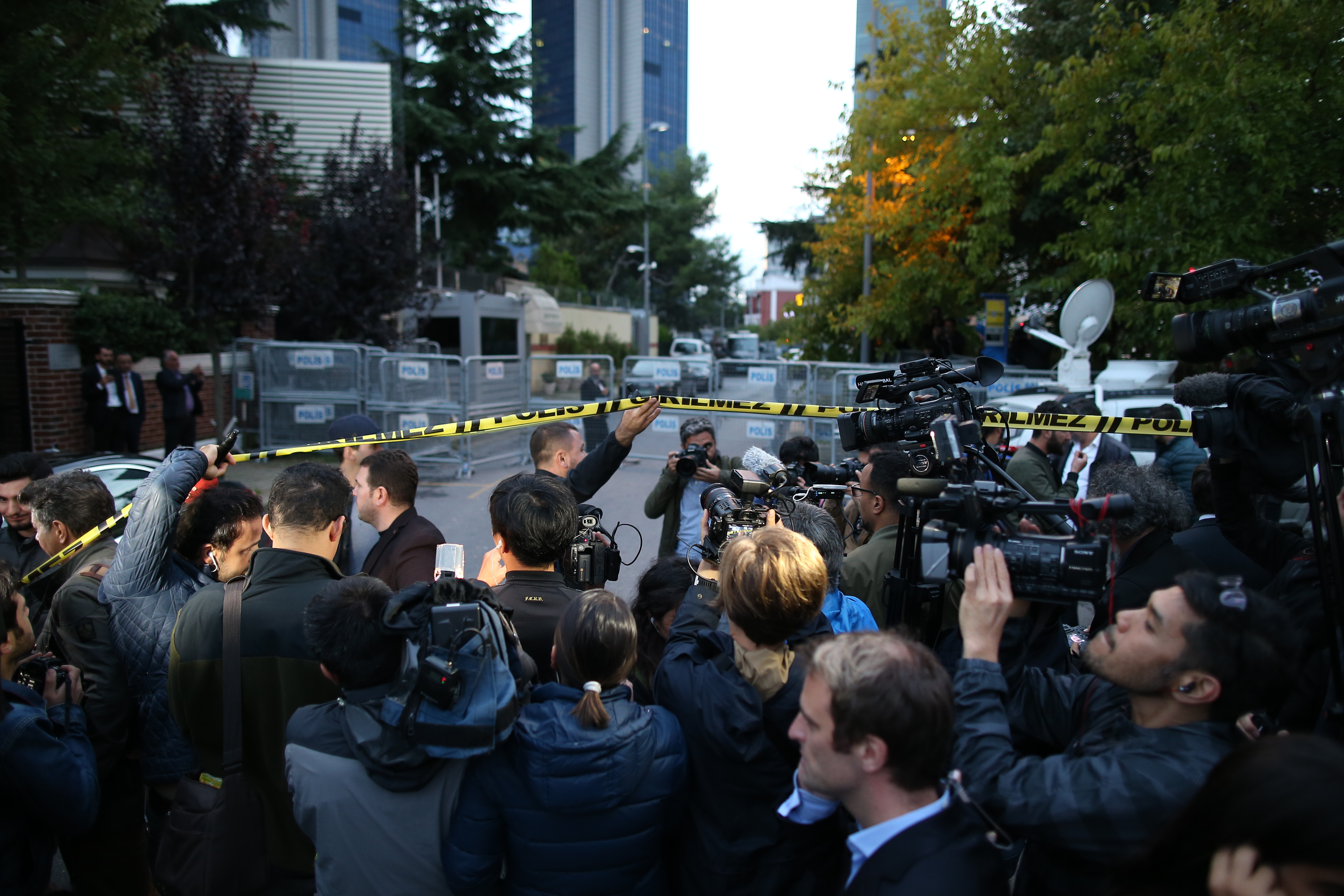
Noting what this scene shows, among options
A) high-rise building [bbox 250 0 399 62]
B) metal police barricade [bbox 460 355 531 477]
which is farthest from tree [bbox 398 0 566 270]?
metal police barricade [bbox 460 355 531 477]

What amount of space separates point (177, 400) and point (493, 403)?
14.6 ft

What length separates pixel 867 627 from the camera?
2.94 m

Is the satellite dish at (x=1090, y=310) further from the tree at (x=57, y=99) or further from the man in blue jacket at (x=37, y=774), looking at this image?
the tree at (x=57, y=99)

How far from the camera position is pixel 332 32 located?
196 ft

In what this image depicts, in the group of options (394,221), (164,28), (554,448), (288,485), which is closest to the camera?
(288,485)

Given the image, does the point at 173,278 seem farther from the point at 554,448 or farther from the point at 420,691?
the point at 420,691

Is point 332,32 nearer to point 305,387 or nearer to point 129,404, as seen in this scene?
point 305,387

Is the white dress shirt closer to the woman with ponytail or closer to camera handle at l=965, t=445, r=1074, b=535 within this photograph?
the woman with ponytail

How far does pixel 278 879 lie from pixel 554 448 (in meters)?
2.41

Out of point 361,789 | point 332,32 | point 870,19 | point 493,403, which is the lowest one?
point 361,789

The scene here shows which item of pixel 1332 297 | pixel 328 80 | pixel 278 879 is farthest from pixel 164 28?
pixel 1332 297

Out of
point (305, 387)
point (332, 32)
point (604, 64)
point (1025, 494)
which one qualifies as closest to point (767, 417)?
point (305, 387)

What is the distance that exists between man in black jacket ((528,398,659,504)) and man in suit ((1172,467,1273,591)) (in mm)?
2436

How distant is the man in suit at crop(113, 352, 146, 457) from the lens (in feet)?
36.4
